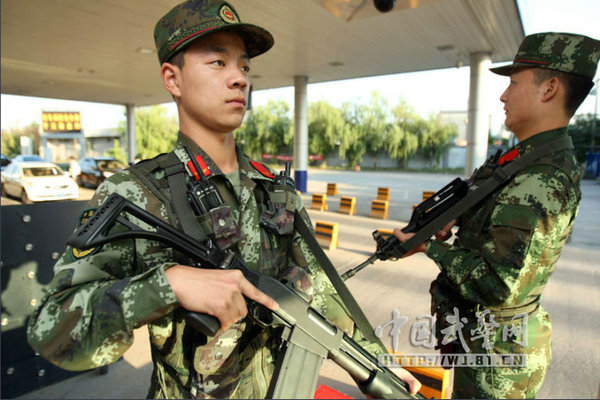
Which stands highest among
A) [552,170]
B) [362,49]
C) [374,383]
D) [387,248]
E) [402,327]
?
[362,49]

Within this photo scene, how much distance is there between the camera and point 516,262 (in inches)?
61.5

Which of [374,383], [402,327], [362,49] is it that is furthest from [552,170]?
[362,49]

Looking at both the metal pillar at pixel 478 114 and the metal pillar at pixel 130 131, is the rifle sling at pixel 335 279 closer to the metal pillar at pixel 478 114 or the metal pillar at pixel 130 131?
the metal pillar at pixel 478 114

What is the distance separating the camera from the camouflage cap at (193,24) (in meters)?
1.16

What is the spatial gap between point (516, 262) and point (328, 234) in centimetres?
544

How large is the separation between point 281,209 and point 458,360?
1288 mm

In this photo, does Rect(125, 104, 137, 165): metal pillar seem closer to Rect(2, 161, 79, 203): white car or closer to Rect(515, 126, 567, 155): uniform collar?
Rect(2, 161, 79, 203): white car

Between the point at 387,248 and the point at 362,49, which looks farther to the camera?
the point at 362,49

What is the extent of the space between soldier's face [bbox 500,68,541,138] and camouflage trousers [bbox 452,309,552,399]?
97 centimetres

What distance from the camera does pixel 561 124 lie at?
5.86ft

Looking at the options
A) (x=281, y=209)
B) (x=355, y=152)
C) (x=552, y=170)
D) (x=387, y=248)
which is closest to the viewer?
(x=281, y=209)

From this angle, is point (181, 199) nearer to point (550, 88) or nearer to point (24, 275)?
point (550, 88)

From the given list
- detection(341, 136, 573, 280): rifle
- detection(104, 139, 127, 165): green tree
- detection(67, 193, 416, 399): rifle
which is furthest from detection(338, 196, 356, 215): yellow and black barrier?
detection(104, 139, 127, 165): green tree

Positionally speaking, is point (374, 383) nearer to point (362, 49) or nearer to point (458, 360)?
point (458, 360)
